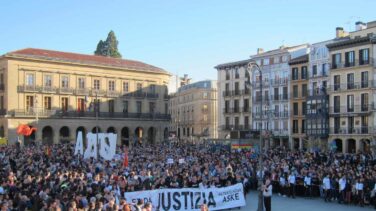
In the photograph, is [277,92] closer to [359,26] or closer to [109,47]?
[359,26]

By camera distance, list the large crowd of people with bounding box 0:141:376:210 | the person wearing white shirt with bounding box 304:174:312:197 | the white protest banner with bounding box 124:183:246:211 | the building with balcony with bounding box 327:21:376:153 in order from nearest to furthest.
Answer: the large crowd of people with bounding box 0:141:376:210 → the white protest banner with bounding box 124:183:246:211 → the person wearing white shirt with bounding box 304:174:312:197 → the building with balcony with bounding box 327:21:376:153

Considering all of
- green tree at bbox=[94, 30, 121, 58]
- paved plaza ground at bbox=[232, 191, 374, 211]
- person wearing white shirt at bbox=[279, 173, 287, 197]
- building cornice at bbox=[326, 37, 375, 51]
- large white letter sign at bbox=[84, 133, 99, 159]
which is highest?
green tree at bbox=[94, 30, 121, 58]

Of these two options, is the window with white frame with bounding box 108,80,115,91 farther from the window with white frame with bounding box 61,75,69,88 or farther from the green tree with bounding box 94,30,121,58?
the green tree with bounding box 94,30,121,58

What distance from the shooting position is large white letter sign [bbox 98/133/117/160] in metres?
31.5

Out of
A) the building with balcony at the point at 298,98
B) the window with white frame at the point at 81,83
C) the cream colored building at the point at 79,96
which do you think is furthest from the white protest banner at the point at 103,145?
the building with balcony at the point at 298,98

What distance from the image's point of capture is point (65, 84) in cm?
6544

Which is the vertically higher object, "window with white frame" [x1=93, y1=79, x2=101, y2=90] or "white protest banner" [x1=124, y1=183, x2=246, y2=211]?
"window with white frame" [x1=93, y1=79, x2=101, y2=90]

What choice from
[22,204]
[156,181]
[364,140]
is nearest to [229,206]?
[156,181]

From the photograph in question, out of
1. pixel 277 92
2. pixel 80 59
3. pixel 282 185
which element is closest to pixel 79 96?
pixel 80 59

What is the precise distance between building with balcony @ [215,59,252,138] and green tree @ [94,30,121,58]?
800 inches

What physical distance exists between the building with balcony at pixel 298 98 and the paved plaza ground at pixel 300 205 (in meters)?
40.3

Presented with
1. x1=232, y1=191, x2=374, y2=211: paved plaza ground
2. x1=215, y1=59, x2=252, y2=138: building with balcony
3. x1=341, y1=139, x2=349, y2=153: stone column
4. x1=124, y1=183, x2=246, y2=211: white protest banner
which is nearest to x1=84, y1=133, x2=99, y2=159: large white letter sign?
x1=232, y1=191, x2=374, y2=211: paved plaza ground

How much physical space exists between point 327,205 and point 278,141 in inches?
1829

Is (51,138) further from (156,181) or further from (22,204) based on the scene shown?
(22,204)
